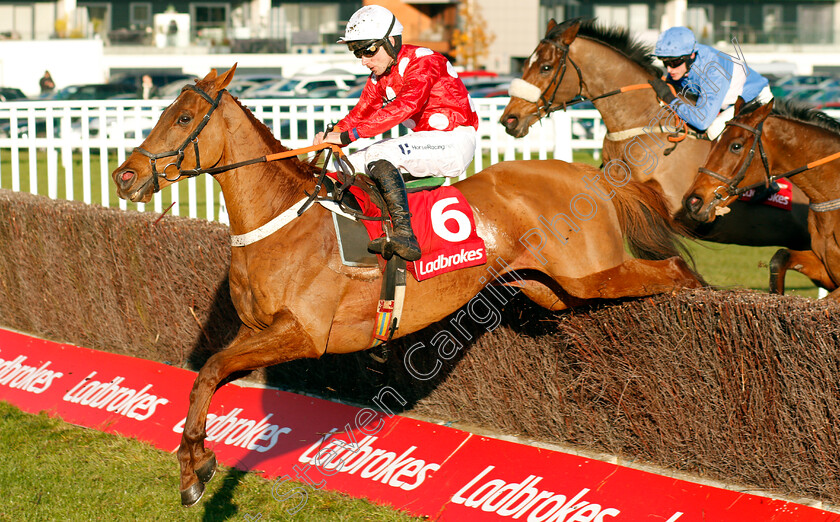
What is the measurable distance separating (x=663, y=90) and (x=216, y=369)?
136 inches

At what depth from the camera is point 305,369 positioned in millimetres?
5816

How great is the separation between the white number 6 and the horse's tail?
0.80 meters

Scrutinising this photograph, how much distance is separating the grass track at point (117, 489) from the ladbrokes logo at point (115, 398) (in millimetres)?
247

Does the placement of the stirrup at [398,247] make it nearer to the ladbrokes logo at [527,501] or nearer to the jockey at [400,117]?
the jockey at [400,117]

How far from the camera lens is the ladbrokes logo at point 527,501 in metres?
3.95

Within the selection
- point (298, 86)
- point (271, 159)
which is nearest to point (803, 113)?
point (271, 159)

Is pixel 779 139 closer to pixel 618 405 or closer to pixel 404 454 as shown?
pixel 618 405

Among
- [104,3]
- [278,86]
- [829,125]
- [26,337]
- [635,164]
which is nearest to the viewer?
[829,125]

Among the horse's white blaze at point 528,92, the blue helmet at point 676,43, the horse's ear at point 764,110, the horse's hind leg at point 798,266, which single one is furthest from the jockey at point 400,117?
the horse's hind leg at point 798,266

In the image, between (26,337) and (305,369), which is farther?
(26,337)

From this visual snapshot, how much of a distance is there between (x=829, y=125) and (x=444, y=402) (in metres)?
2.59

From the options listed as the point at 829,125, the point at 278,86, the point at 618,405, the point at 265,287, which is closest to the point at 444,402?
the point at 618,405

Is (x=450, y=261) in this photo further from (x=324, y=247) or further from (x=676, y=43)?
(x=676, y=43)

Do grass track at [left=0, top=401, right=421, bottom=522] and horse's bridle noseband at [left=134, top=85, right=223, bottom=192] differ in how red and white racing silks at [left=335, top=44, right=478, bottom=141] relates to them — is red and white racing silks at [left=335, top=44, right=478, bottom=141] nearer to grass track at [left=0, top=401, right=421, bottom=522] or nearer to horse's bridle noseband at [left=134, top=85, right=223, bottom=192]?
horse's bridle noseband at [left=134, top=85, right=223, bottom=192]
